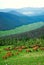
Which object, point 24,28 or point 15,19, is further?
point 15,19

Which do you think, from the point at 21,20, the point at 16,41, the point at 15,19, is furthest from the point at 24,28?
the point at 16,41

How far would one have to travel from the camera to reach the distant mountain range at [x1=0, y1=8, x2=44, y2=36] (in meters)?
32.6

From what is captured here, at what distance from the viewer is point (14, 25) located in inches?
1287

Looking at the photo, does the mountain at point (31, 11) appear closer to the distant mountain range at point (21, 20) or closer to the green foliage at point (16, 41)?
the distant mountain range at point (21, 20)

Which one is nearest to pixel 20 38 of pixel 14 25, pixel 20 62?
pixel 14 25

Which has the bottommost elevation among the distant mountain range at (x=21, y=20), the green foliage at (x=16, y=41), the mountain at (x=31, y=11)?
the green foliage at (x=16, y=41)

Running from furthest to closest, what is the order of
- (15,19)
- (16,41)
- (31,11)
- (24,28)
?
(15,19), (31,11), (24,28), (16,41)

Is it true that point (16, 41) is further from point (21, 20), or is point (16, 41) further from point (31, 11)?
point (31, 11)

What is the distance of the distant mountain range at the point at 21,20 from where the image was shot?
32.6 metres

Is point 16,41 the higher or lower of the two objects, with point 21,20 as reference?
lower

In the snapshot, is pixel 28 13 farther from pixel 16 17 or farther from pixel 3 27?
pixel 3 27

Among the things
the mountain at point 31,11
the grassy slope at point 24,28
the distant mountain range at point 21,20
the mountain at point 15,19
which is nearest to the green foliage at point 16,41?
the grassy slope at point 24,28

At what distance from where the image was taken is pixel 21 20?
3312 centimetres

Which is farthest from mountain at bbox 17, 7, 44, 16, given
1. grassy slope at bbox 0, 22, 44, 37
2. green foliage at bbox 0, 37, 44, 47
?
green foliage at bbox 0, 37, 44, 47
